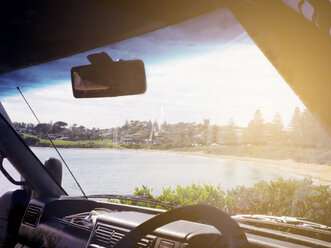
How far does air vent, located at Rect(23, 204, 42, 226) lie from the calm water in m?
0.39

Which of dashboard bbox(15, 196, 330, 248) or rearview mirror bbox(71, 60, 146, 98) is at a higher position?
rearview mirror bbox(71, 60, 146, 98)

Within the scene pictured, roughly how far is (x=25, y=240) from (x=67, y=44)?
2.57 m

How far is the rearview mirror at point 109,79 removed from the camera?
284 cm

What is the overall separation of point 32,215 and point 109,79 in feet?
6.93

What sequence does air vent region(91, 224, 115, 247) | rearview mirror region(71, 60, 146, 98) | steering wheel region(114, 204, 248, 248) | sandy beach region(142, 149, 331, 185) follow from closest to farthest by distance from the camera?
steering wheel region(114, 204, 248, 248)
rearview mirror region(71, 60, 146, 98)
air vent region(91, 224, 115, 247)
sandy beach region(142, 149, 331, 185)

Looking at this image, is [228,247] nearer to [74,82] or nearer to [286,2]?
[286,2]

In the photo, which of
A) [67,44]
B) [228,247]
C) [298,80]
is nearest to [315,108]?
[298,80]

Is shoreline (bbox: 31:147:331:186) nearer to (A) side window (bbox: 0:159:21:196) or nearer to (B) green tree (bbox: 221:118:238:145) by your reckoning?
(B) green tree (bbox: 221:118:238:145)

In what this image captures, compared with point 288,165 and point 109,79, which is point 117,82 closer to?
point 109,79

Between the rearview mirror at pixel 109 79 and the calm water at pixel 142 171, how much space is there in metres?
0.96

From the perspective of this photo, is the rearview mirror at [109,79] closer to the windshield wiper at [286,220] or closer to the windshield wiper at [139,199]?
the windshield wiper at [139,199]

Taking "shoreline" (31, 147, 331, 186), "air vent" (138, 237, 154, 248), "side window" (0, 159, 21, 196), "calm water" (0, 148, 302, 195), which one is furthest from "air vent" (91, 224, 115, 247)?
"shoreline" (31, 147, 331, 186)

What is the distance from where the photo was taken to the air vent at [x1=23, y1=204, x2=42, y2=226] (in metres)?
3.93

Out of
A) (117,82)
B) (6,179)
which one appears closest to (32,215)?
(6,179)
